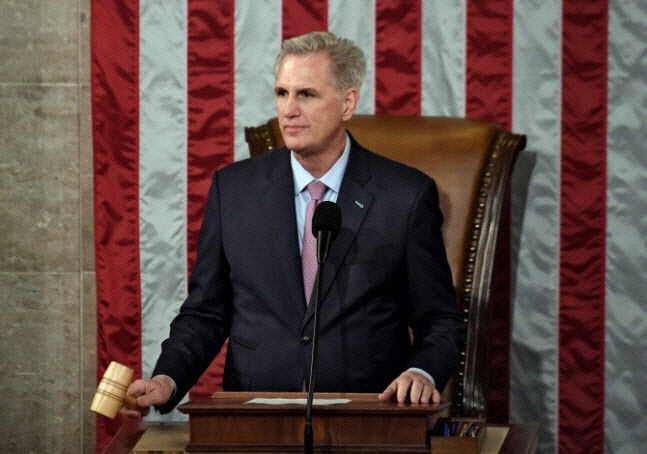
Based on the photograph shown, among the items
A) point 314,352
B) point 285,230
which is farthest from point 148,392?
point 285,230

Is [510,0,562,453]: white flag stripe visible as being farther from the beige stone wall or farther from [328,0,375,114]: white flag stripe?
the beige stone wall

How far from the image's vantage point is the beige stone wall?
3.49m

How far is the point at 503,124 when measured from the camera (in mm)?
3338

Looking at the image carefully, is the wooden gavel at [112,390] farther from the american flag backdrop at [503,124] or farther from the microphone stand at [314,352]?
the american flag backdrop at [503,124]

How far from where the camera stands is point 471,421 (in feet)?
6.62

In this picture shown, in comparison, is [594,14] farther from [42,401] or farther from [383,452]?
[42,401]

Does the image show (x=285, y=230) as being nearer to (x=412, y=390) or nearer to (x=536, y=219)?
(x=412, y=390)

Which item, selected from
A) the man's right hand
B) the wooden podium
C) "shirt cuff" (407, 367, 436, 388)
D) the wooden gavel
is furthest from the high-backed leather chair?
the wooden gavel

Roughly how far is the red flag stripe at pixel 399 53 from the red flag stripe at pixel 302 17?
0.61 ft

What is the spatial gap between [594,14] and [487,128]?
2.00ft

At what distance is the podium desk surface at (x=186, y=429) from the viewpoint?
6.70 ft

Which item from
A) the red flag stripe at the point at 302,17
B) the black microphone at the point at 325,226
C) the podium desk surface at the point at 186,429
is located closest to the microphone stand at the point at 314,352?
the black microphone at the point at 325,226

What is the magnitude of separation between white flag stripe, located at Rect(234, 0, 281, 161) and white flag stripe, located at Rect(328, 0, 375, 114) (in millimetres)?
195

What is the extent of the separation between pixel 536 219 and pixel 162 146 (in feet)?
4.23
